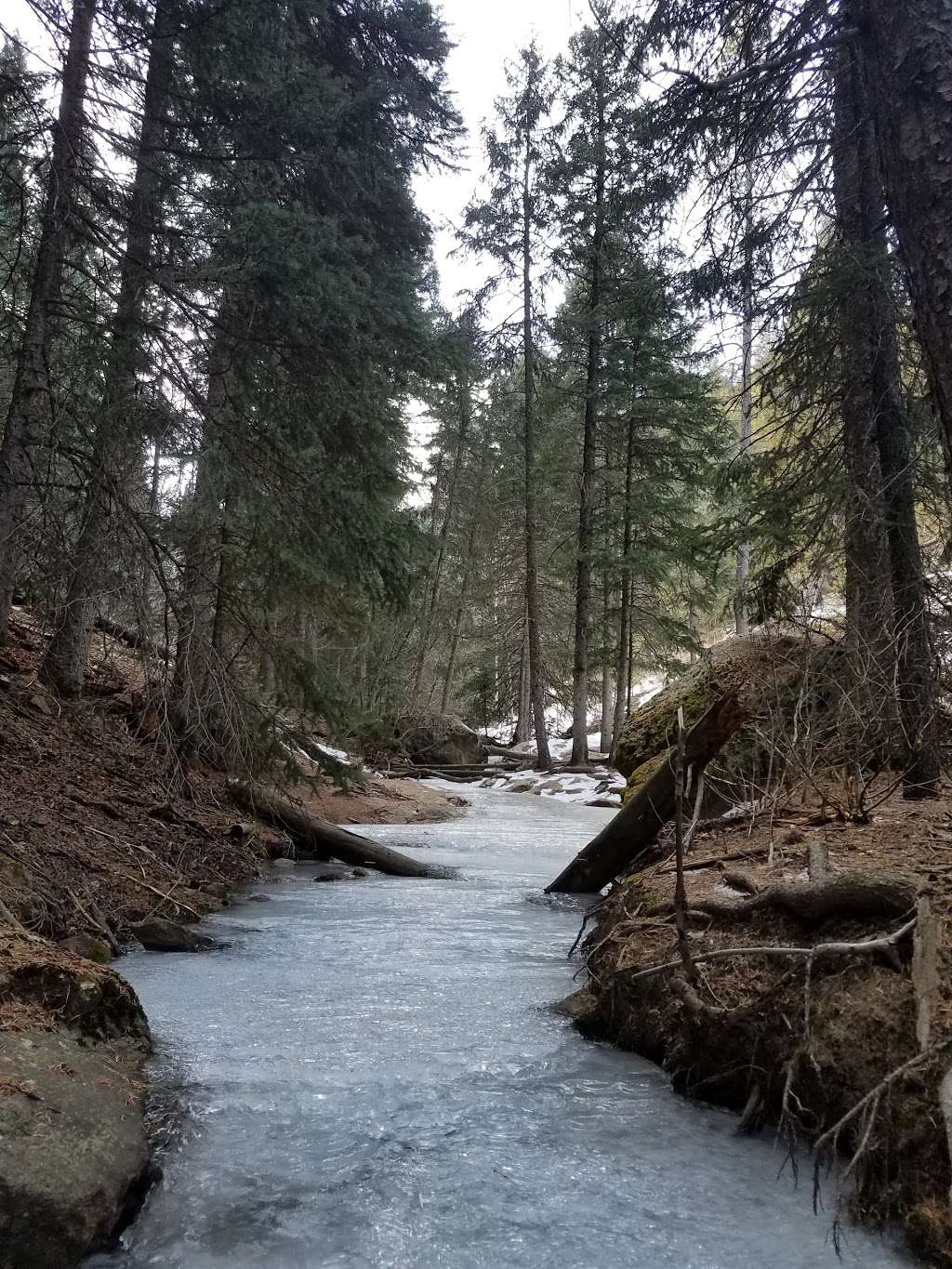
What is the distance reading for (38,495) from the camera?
5.68 m

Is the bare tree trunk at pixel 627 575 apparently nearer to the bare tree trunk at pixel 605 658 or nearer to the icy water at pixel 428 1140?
the bare tree trunk at pixel 605 658

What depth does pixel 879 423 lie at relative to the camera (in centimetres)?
589

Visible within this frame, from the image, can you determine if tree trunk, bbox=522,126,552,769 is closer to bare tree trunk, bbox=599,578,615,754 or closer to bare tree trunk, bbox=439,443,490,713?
bare tree trunk, bbox=599,578,615,754

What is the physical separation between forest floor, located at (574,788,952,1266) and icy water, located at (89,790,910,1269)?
143 millimetres

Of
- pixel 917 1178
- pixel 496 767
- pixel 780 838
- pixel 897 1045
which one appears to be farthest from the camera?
pixel 496 767

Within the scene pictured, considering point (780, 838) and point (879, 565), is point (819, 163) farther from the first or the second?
point (780, 838)

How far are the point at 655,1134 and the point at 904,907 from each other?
4.17 feet

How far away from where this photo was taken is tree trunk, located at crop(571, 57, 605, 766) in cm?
2067

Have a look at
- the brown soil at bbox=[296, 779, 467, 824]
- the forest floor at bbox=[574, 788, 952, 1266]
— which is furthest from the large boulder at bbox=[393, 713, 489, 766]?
the forest floor at bbox=[574, 788, 952, 1266]

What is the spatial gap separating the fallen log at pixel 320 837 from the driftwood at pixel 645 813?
1804 millimetres

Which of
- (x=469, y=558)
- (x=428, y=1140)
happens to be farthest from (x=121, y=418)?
(x=469, y=558)

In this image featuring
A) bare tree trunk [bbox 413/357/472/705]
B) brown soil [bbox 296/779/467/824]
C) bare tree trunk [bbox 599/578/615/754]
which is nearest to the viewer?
brown soil [bbox 296/779/467/824]

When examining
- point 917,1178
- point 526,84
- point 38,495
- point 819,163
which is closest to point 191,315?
point 38,495

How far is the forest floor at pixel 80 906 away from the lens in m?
2.25
